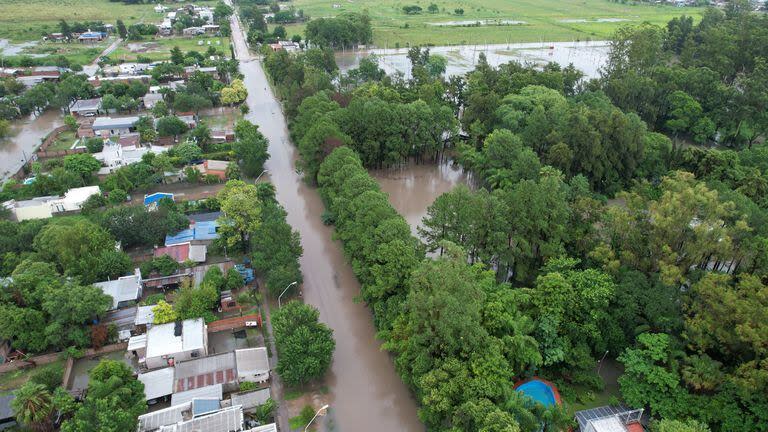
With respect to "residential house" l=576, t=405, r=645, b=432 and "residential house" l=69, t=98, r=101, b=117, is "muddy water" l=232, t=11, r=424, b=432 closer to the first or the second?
"residential house" l=576, t=405, r=645, b=432

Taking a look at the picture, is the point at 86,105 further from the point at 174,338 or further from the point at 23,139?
the point at 174,338

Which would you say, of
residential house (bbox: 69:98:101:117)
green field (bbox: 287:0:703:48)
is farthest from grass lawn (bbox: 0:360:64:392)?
green field (bbox: 287:0:703:48)

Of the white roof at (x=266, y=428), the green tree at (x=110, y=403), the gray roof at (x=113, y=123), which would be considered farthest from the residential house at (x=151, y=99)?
the white roof at (x=266, y=428)

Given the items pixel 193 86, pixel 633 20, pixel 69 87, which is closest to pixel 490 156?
pixel 193 86

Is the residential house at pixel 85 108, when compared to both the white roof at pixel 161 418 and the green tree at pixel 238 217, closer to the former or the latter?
the green tree at pixel 238 217

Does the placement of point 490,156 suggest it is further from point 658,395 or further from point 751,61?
point 751,61

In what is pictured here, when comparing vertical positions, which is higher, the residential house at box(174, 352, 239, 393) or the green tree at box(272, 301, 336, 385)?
the green tree at box(272, 301, 336, 385)

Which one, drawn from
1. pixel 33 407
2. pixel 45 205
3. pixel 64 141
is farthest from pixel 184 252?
pixel 64 141
